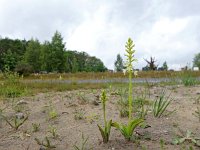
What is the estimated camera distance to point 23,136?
4.55 m

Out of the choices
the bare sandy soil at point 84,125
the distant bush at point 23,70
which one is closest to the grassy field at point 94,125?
the bare sandy soil at point 84,125

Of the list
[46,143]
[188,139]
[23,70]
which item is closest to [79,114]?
[46,143]

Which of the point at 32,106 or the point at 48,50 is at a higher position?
the point at 48,50

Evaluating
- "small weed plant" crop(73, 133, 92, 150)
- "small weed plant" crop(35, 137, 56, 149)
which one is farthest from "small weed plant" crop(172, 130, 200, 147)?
"small weed plant" crop(35, 137, 56, 149)

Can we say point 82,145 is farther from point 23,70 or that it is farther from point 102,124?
point 23,70

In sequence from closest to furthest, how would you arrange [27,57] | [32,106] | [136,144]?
1. [136,144]
2. [32,106]
3. [27,57]

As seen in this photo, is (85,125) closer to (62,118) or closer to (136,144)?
(62,118)

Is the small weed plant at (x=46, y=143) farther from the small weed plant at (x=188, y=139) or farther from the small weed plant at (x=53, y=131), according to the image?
the small weed plant at (x=188, y=139)

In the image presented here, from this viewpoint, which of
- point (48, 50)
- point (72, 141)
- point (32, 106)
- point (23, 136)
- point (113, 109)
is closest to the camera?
point (72, 141)

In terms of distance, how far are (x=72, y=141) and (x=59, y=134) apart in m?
0.33

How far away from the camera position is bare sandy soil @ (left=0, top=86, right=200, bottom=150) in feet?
13.3

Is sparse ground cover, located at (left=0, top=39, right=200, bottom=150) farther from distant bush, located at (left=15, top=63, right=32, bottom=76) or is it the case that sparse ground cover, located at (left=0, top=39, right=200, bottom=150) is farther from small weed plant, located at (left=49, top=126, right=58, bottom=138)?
distant bush, located at (left=15, top=63, right=32, bottom=76)

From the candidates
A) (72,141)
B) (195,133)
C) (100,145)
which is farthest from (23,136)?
(195,133)

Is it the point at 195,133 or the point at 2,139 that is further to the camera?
the point at 2,139
